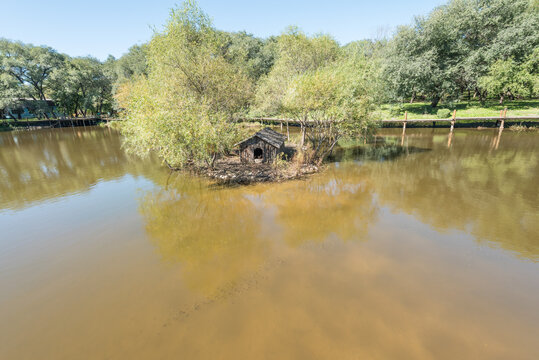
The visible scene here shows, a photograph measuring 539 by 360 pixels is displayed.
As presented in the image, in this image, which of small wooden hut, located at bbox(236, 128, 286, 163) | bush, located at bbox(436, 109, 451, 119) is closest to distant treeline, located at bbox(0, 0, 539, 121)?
bush, located at bbox(436, 109, 451, 119)

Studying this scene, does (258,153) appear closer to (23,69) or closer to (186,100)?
(186,100)

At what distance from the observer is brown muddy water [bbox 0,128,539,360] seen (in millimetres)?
6090

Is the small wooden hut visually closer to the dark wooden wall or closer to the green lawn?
the dark wooden wall

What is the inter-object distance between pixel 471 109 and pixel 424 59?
38.4ft

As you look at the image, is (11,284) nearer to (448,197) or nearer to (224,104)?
(224,104)

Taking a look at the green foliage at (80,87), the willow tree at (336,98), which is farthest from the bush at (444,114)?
the green foliage at (80,87)

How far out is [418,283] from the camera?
780 centimetres

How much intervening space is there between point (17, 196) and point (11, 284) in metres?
11.3

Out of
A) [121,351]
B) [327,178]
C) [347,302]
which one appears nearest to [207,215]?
[121,351]

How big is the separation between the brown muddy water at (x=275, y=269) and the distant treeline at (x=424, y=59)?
14836 mm

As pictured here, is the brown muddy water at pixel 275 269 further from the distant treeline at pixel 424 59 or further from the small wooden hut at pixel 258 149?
the distant treeline at pixel 424 59

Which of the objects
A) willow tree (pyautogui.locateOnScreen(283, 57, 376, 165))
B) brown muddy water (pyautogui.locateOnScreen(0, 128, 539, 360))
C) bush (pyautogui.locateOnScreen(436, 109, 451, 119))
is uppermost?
willow tree (pyautogui.locateOnScreen(283, 57, 376, 165))

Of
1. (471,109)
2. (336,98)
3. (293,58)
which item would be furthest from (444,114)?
(336,98)

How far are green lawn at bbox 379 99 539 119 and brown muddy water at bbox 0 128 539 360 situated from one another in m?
25.7
